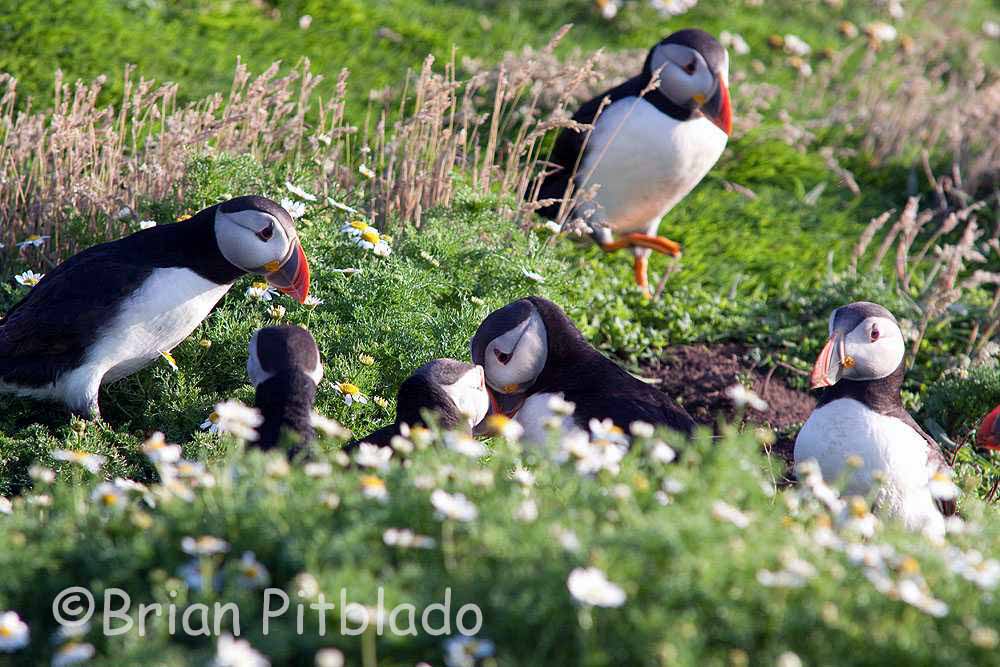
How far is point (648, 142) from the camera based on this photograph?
647 centimetres

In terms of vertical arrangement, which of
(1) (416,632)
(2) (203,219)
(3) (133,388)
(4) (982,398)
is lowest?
(3) (133,388)

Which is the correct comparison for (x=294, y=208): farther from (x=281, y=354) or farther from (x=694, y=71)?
(x=694, y=71)

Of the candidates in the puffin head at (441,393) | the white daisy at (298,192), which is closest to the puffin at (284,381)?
the puffin head at (441,393)

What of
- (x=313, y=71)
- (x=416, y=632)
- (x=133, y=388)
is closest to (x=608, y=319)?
(x=133, y=388)

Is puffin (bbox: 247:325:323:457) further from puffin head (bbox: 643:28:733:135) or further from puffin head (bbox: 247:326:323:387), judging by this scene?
puffin head (bbox: 643:28:733:135)

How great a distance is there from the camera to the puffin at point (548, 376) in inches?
172

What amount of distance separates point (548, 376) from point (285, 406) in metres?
1.13

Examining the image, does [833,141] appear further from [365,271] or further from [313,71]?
[365,271]

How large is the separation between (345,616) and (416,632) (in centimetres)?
19

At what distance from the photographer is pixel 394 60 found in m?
8.74

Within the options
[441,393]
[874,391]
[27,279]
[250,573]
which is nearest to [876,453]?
[874,391]

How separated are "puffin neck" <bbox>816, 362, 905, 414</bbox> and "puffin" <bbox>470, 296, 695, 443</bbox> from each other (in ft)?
1.84

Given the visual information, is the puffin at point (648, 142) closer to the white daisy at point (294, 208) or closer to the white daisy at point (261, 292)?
the white daisy at point (294, 208)

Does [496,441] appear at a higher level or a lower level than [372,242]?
higher
